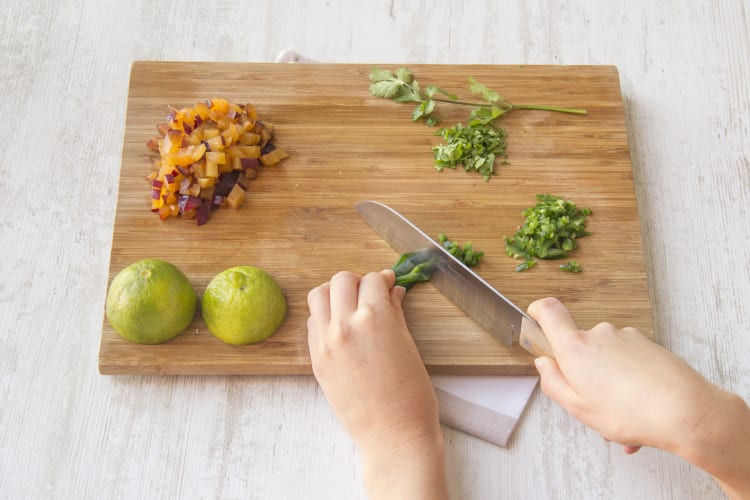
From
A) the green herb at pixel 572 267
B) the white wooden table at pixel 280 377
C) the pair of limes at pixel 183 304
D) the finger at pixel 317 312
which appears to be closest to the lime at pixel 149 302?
the pair of limes at pixel 183 304

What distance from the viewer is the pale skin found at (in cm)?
139

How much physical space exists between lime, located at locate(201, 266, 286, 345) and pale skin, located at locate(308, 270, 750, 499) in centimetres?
10

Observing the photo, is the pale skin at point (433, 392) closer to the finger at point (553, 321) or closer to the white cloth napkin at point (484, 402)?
the finger at point (553, 321)

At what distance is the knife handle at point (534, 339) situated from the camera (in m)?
1.67

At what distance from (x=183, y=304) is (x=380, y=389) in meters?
0.53

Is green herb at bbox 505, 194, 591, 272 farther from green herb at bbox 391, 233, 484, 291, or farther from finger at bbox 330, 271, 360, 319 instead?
finger at bbox 330, 271, 360, 319

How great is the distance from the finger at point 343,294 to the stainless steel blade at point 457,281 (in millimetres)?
181

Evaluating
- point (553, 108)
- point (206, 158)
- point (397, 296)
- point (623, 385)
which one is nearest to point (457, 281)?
point (397, 296)

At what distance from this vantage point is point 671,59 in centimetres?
234

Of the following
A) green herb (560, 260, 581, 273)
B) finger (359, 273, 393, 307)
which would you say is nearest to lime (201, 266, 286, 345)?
finger (359, 273, 393, 307)

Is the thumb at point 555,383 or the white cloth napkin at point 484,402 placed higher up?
the thumb at point 555,383

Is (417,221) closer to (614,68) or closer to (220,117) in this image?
→ (220,117)

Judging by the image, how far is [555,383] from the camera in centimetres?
158

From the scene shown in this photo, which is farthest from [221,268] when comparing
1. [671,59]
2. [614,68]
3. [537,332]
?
[671,59]
